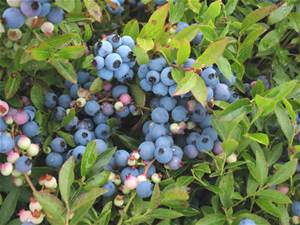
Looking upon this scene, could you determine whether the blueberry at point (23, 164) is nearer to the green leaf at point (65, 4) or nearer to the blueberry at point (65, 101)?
the blueberry at point (65, 101)

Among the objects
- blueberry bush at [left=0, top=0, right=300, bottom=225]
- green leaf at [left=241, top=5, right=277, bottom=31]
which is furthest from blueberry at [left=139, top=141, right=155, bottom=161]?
green leaf at [left=241, top=5, right=277, bottom=31]

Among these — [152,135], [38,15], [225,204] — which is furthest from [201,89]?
[38,15]

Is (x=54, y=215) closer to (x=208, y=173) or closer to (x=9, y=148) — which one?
(x=9, y=148)

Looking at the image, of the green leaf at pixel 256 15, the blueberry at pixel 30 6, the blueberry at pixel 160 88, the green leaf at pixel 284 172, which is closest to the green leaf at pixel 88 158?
the blueberry at pixel 160 88

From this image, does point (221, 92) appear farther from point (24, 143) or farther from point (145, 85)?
point (24, 143)

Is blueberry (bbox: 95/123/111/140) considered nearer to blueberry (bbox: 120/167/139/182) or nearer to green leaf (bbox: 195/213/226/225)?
blueberry (bbox: 120/167/139/182)
